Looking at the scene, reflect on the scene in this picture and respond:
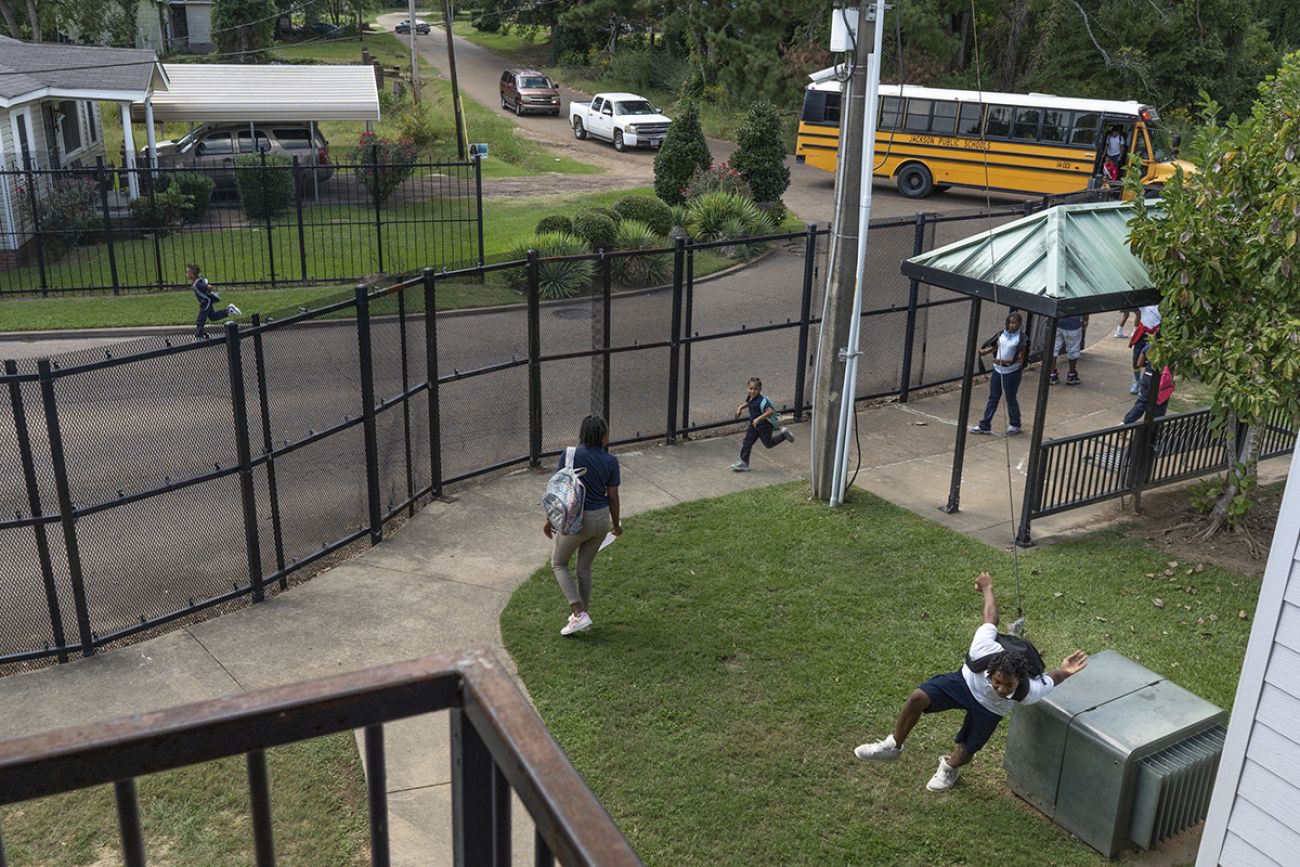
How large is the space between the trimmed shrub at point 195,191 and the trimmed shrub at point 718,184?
9581 mm

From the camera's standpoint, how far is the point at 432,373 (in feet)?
36.5

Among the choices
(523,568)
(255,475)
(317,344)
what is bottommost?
(523,568)

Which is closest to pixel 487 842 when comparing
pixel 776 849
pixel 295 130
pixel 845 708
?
pixel 776 849

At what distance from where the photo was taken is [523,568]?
10117mm

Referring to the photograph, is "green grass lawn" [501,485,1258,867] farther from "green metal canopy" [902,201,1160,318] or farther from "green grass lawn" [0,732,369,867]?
"green metal canopy" [902,201,1160,318]

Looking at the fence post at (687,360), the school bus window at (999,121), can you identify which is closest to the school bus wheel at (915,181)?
the school bus window at (999,121)

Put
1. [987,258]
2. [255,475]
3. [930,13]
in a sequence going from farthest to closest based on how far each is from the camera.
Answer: [930,13], [987,258], [255,475]

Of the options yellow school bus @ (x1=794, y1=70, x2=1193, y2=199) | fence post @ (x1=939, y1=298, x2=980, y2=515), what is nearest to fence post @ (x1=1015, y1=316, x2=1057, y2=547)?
fence post @ (x1=939, y1=298, x2=980, y2=515)

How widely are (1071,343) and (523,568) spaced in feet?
29.6

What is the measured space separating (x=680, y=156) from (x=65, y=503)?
771 inches

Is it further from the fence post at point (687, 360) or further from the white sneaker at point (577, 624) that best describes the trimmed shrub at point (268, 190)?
the white sneaker at point (577, 624)

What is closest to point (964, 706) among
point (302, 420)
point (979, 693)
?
point (979, 693)

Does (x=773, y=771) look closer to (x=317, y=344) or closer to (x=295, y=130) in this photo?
(x=317, y=344)

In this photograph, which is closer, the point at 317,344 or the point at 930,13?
the point at 317,344
